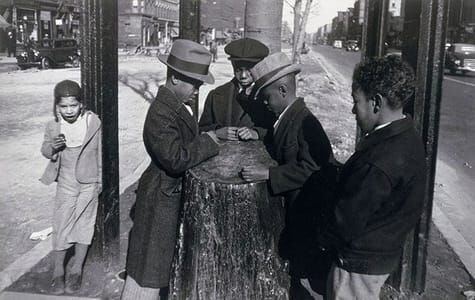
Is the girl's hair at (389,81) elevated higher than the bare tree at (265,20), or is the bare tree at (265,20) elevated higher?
the bare tree at (265,20)

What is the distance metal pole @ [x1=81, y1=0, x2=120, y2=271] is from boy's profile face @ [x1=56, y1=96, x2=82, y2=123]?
27 centimetres

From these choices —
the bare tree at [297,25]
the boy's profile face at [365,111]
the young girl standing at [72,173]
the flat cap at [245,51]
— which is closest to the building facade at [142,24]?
the bare tree at [297,25]

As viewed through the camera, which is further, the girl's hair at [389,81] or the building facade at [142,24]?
the building facade at [142,24]

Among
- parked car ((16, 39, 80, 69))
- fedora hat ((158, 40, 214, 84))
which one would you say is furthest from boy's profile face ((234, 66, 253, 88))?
parked car ((16, 39, 80, 69))

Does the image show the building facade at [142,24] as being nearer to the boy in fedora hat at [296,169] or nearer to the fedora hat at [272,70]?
the fedora hat at [272,70]

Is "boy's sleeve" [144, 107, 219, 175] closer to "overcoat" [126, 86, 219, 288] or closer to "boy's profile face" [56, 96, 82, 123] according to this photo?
"overcoat" [126, 86, 219, 288]

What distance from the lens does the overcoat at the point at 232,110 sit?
153 inches

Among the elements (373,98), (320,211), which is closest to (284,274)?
(320,211)

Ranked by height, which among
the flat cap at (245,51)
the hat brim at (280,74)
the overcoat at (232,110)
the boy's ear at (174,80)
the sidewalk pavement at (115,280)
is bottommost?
the sidewalk pavement at (115,280)

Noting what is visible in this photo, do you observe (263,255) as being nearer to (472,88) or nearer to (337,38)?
(472,88)

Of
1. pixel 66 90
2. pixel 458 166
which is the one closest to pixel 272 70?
pixel 66 90

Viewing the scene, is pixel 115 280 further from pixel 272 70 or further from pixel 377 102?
pixel 377 102

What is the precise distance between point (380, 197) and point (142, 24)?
63263 millimetres

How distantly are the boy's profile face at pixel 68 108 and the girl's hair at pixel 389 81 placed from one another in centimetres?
209
